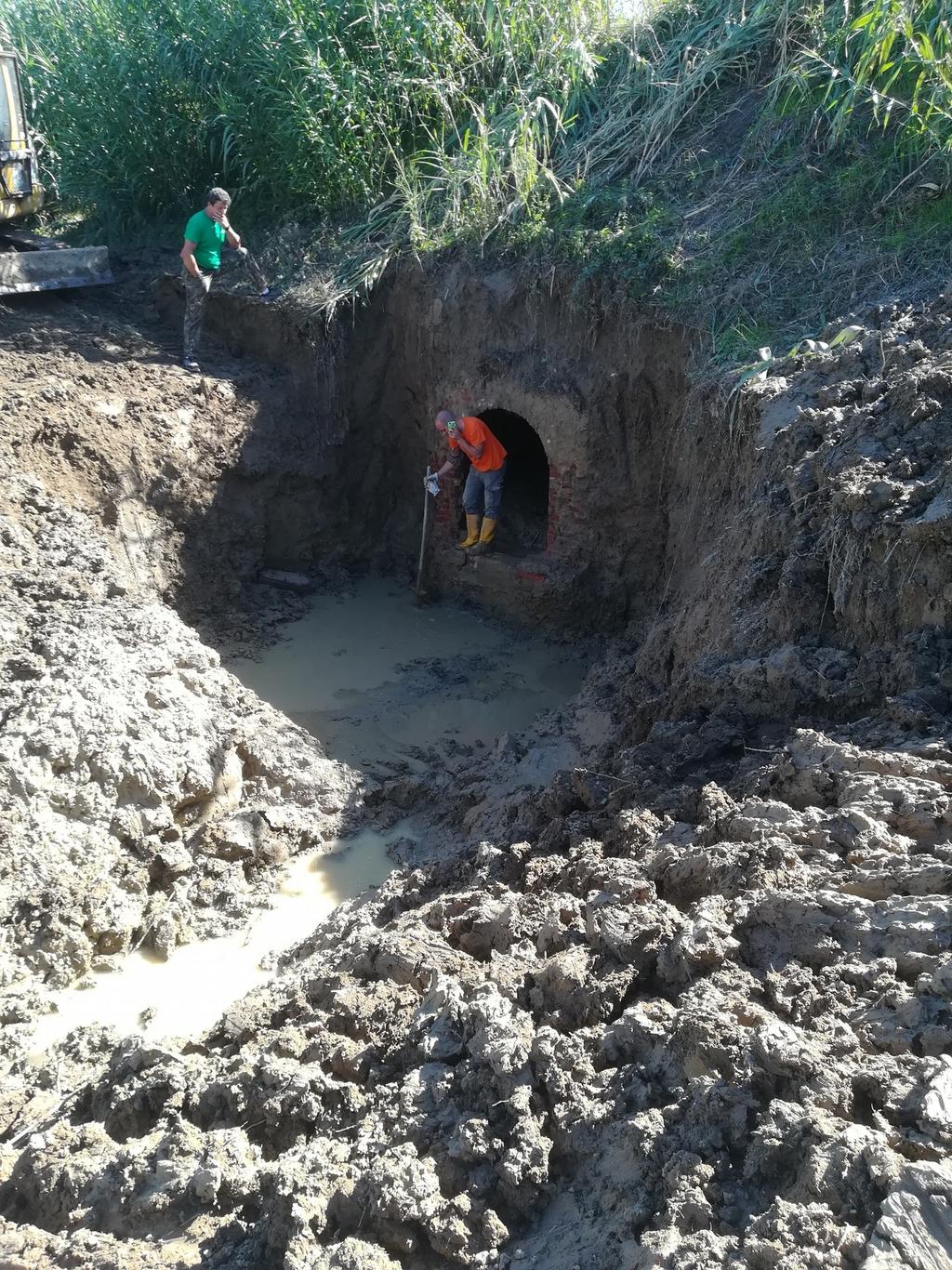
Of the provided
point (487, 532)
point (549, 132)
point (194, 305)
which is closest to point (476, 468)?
point (487, 532)

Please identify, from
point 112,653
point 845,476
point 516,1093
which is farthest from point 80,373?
point 516,1093

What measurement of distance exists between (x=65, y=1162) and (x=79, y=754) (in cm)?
→ 246

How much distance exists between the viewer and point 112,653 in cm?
614

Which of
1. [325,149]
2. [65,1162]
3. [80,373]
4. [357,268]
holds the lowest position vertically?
[65,1162]

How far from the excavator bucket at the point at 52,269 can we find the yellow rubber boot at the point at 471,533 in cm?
388

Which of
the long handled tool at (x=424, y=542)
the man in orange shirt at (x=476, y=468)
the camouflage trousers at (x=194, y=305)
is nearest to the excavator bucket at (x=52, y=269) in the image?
the camouflage trousers at (x=194, y=305)

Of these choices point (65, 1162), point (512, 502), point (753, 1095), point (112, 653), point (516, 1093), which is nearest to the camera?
point (753, 1095)

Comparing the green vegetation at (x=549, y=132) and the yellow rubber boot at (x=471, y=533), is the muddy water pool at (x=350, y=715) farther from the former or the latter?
the green vegetation at (x=549, y=132)

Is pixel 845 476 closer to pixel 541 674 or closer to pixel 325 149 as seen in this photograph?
pixel 541 674

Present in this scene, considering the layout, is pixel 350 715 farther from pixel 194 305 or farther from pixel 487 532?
pixel 194 305

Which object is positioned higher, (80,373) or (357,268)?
(357,268)

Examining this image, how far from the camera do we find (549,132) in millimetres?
9414

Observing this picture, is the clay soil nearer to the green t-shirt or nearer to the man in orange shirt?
the man in orange shirt

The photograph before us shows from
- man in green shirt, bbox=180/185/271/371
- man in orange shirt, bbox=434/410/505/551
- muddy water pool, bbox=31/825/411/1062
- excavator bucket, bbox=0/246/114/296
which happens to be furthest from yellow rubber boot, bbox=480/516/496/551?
excavator bucket, bbox=0/246/114/296
